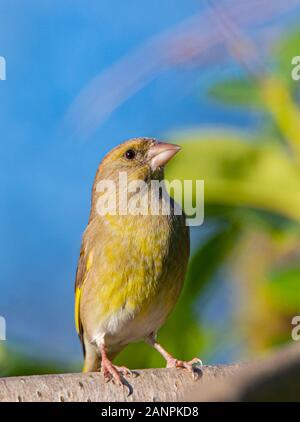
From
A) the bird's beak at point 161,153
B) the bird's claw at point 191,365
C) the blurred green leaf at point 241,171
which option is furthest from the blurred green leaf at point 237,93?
the bird's claw at point 191,365

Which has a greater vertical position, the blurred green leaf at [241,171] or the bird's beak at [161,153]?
the bird's beak at [161,153]

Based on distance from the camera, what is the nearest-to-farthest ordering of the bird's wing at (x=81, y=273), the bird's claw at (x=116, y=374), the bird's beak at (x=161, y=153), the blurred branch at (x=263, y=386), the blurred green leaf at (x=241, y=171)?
1. the blurred branch at (x=263, y=386)
2. the bird's claw at (x=116, y=374)
3. the blurred green leaf at (x=241, y=171)
4. the bird's beak at (x=161, y=153)
5. the bird's wing at (x=81, y=273)

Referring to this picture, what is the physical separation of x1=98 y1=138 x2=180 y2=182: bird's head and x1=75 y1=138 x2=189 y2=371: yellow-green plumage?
3cm

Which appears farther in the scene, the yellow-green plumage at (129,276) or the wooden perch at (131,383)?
the yellow-green plumage at (129,276)

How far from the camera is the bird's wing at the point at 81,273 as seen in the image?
2910mm

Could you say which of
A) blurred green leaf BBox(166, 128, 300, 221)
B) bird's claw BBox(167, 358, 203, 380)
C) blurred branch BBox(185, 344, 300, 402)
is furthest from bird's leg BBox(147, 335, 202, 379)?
blurred branch BBox(185, 344, 300, 402)

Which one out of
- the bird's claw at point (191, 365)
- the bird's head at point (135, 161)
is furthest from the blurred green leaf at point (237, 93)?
the bird's claw at point (191, 365)

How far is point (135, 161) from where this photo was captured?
9.88ft

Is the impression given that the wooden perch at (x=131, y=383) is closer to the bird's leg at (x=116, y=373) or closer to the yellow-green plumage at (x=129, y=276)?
the bird's leg at (x=116, y=373)

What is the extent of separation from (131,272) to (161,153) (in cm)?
45

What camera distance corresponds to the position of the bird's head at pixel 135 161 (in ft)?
9.66

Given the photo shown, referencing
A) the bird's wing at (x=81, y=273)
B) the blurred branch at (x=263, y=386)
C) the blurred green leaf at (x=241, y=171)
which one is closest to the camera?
the blurred branch at (x=263, y=386)

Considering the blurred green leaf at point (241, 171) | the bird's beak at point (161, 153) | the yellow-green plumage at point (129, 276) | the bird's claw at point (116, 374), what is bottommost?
the bird's claw at point (116, 374)

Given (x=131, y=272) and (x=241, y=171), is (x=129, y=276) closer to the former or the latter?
(x=131, y=272)
